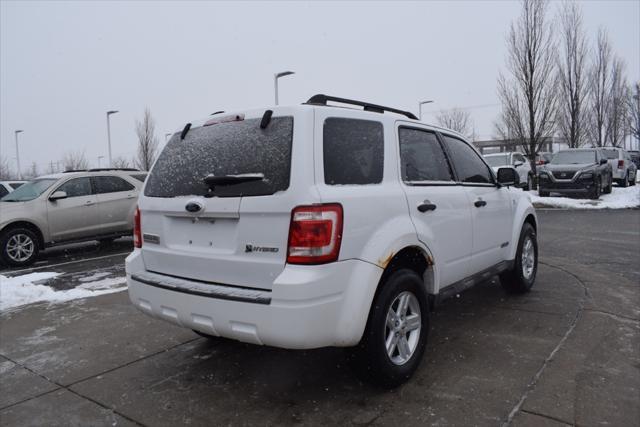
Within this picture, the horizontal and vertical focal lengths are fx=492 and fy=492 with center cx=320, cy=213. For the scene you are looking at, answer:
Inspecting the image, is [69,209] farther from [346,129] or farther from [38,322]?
[346,129]

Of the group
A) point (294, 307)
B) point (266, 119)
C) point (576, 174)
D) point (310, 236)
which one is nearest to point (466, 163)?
point (266, 119)

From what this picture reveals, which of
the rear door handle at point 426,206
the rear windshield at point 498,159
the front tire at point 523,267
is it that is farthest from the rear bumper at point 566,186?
the rear door handle at point 426,206

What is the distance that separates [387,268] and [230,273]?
1046mm

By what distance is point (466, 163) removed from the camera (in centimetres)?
463

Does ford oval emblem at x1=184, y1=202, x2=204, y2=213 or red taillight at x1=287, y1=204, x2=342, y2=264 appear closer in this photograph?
red taillight at x1=287, y1=204, x2=342, y2=264

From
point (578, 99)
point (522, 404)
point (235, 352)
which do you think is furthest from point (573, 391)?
point (578, 99)

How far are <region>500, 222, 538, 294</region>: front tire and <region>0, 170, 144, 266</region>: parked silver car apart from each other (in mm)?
7564

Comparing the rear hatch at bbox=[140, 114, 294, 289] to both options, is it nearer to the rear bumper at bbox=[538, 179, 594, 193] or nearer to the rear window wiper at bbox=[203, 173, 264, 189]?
the rear window wiper at bbox=[203, 173, 264, 189]

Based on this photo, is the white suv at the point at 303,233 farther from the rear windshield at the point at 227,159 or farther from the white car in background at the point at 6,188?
the white car in background at the point at 6,188

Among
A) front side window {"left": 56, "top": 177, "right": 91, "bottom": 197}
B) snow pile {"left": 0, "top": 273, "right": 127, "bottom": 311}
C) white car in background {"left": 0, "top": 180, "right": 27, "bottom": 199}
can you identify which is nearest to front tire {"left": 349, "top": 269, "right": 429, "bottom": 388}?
snow pile {"left": 0, "top": 273, "right": 127, "bottom": 311}

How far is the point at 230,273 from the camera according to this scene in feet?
9.78

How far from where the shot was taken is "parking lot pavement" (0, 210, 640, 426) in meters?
3.01

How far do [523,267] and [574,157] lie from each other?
47.1ft

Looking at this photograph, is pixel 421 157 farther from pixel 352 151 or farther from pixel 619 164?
pixel 619 164
